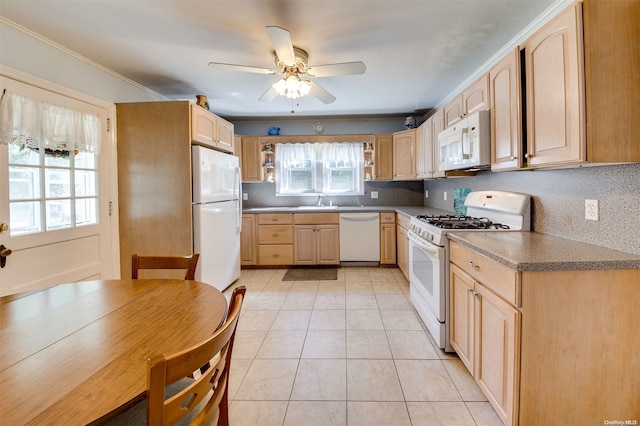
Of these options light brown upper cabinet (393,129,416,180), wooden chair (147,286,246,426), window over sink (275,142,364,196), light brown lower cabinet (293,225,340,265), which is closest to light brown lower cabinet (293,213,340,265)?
light brown lower cabinet (293,225,340,265)

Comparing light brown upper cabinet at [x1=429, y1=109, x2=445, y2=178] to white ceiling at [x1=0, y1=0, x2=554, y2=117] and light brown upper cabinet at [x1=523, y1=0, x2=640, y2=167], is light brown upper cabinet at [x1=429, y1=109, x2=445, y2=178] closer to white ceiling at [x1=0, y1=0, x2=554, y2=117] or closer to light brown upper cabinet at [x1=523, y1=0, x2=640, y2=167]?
white ceiling at [x1=0, y1=0, x2=554, y2=117]

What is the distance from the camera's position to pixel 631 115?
4.46ft

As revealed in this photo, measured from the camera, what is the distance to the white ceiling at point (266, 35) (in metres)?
1.96

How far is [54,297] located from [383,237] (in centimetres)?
371

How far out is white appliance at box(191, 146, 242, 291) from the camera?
9.62ft

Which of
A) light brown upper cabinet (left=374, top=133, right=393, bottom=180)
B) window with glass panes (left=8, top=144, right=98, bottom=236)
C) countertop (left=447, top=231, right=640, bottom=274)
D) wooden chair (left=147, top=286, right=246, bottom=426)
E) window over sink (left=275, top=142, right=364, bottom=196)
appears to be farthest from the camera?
window over sink (left=275, top=142, right=364, bottom=196)

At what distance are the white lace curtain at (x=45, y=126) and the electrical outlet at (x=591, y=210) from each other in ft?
11.7

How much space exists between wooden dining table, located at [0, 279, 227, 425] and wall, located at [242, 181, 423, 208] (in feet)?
11.8

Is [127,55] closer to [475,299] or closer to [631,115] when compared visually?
[475,299]

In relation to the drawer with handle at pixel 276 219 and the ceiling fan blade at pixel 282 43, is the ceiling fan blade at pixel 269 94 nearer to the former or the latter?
the ceiling fan blade at pixel 282 43

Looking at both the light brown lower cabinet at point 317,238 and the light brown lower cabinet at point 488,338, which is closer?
the light brown lower cabinet at point 488,338

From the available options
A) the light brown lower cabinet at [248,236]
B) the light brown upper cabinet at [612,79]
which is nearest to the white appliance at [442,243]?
the light brown upper cabinet at [612,79]

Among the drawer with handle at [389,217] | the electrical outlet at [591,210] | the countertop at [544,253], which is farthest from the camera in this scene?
the drawer with handle at [389,217]

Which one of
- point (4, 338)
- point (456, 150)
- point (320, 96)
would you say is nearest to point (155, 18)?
point (320, 96)
